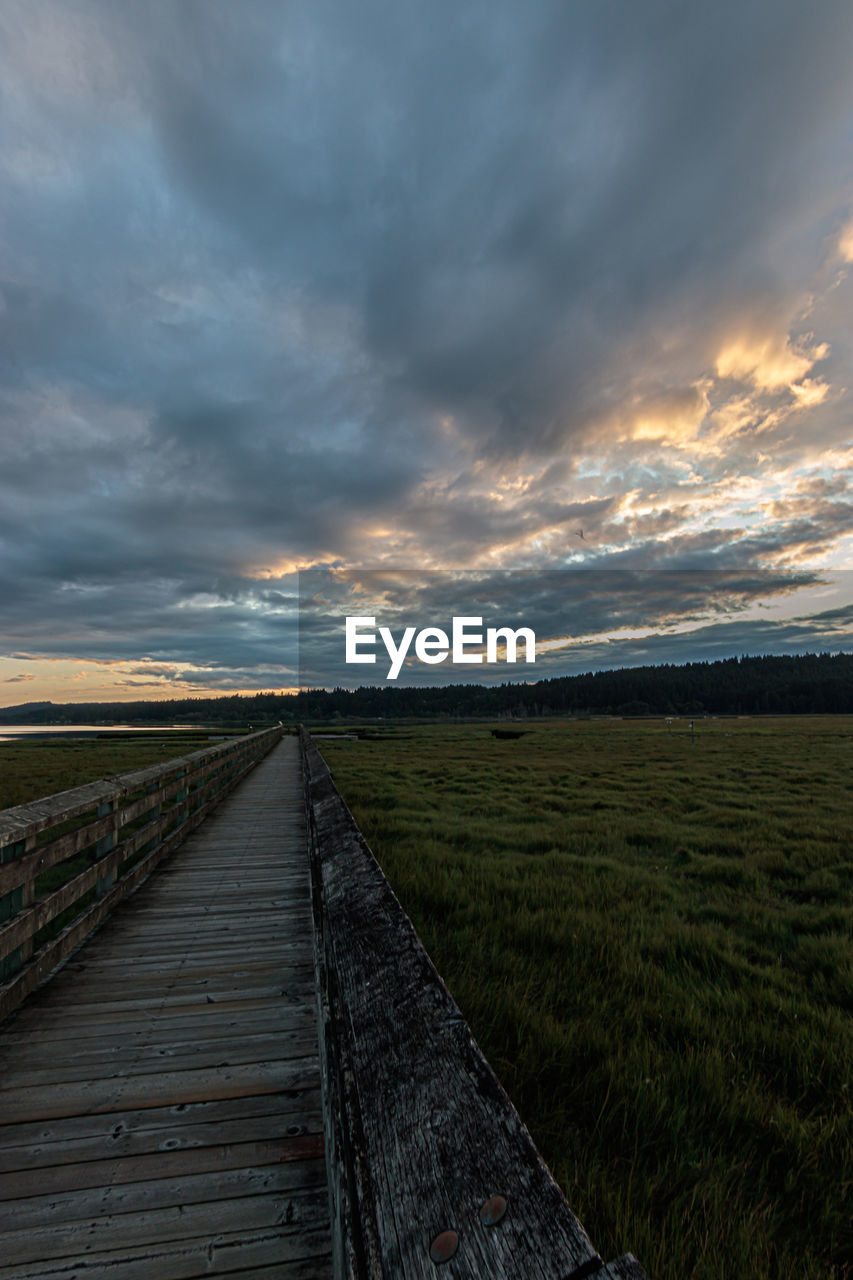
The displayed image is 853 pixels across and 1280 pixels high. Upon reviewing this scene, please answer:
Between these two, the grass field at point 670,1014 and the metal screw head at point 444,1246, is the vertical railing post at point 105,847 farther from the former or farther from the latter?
the metal screw head at point 444,1246

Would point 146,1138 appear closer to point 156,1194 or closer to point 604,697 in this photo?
point 156,1194

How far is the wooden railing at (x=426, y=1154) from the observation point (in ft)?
2.40

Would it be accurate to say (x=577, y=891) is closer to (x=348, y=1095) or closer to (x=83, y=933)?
(x=83, y=933)

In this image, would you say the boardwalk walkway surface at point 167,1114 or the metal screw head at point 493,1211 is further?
the boardwalk walkway surface at point 167,1114

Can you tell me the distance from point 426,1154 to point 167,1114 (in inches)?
93.2

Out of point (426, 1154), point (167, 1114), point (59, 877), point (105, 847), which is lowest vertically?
point (59, 877)

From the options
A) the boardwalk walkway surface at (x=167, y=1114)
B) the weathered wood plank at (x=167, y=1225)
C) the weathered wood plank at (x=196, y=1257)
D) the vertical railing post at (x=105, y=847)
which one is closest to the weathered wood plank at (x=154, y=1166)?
the boardwalk walkway surface at (x=167, y=1114)

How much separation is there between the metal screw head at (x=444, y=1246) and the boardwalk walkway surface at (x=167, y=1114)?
5.28 ft

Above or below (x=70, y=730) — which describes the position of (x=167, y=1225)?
above

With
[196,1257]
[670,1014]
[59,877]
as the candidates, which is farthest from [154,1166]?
[59,877]

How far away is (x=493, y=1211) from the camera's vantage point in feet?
2.61

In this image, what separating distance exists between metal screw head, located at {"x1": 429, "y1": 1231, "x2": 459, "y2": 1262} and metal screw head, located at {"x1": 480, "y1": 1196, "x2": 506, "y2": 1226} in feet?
0.18

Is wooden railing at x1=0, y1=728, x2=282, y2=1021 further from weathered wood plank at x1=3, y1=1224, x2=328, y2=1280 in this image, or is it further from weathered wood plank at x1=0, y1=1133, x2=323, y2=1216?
weathered wood plank at x1=3, y1=1224, x2=328, y2=1280

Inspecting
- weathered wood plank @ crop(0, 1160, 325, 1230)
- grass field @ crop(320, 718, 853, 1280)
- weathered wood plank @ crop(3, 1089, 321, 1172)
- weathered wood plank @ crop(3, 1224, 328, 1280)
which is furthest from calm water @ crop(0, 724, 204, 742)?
weathered wood plank @ crop(3, 1224, 328, 1280)
